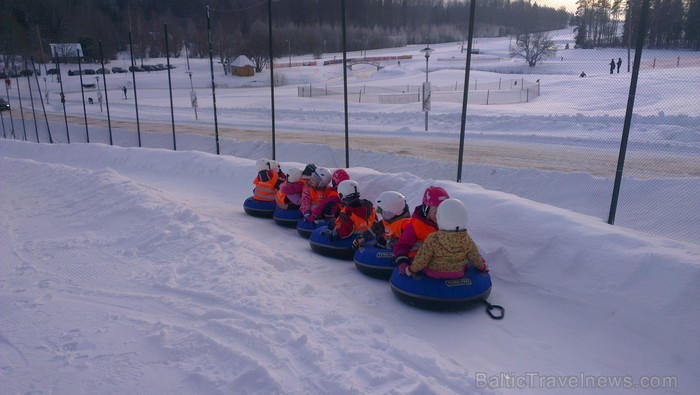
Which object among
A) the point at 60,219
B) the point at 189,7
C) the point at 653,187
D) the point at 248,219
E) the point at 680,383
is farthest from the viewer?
the point at 189,7

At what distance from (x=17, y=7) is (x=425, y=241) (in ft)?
288

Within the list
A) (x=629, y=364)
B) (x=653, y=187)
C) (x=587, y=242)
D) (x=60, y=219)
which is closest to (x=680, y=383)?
(x=629, y=364)

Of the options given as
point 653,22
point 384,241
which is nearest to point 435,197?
point 384,241

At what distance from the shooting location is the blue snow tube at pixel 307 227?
9.51 metres

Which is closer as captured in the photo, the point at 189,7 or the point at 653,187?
the point at 653,187

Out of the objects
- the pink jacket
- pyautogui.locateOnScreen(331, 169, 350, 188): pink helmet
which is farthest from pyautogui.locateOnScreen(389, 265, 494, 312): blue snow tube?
the pink jacket

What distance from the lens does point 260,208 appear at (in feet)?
37.1

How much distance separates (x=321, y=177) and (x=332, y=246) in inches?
72.3

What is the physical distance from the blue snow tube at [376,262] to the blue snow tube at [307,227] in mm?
1903

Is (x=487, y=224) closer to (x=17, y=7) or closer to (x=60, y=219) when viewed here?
(x=60, y=219)

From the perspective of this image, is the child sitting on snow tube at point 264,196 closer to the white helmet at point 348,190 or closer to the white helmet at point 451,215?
the white helmet at point 348,190

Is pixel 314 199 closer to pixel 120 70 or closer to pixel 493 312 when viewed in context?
pixel 493 312

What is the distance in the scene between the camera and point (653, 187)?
9.83 m

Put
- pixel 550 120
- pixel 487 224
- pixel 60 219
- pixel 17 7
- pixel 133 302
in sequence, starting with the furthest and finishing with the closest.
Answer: pixel 17 7 → pixel 550 120 → pixel 60 219 → pixel 487 224 → pixel 133 302
